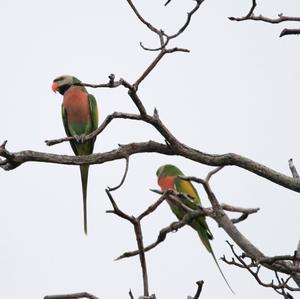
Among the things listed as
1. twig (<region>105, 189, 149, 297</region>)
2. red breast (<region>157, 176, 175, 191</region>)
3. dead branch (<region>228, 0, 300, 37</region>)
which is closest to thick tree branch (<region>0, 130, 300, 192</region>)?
dead branch (<region>228, 0, 300, 37</region>)

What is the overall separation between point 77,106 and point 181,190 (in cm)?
179

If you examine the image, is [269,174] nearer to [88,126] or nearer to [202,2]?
[202,2]

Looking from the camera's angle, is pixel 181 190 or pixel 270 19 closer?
pixel 270 19

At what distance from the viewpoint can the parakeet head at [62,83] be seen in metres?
7.32

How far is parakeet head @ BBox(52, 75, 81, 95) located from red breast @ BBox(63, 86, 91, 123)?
A: 476 millimetres

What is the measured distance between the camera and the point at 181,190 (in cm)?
570

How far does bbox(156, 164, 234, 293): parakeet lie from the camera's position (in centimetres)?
547

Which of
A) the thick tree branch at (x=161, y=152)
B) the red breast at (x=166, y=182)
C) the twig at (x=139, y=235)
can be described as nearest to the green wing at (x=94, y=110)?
the red breast at (x=166, y=182)

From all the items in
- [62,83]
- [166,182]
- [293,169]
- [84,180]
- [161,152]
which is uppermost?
[62,83]

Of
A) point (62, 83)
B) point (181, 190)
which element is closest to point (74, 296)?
point (181, 190)

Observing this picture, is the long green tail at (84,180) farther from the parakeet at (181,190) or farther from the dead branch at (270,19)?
the dead branch at (270,19)

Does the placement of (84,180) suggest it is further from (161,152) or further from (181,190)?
(161,152)

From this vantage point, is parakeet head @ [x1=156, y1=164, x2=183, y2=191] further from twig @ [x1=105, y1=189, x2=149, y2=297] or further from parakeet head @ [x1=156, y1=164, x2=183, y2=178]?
twig @ [x1=105, y1=189, x2=149, y2=297]

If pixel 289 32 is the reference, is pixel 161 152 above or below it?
above
